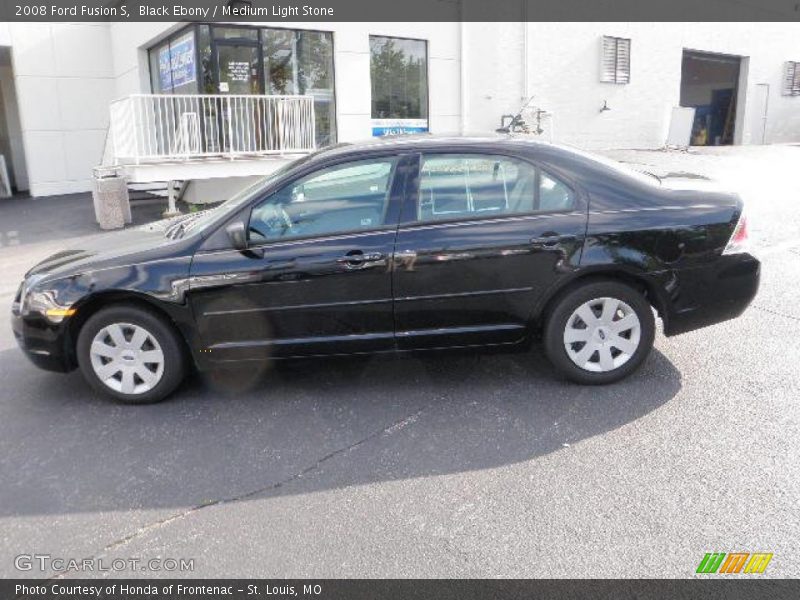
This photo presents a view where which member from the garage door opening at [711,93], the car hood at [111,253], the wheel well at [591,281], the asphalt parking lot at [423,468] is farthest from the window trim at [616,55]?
the car hood at [111,253]

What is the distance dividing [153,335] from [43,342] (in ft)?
2.39

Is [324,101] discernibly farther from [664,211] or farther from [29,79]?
[664,211]

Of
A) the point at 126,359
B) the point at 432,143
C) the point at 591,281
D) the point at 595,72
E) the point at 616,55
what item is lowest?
the point at 126,359

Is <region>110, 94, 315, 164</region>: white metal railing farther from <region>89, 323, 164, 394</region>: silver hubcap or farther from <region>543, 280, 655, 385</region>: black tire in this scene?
<region>543, 280, 655, 385</region>: black tire

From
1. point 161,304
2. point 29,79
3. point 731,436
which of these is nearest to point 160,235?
point 161,304

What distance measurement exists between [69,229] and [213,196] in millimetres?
2910

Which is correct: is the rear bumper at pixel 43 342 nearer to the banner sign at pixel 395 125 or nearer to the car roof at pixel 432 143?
the car roof at pixel 432 143

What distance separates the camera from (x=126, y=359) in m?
4.12

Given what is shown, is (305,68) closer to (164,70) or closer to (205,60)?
(205,60)

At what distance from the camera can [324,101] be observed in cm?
1401

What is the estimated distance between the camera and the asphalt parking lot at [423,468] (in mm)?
2701

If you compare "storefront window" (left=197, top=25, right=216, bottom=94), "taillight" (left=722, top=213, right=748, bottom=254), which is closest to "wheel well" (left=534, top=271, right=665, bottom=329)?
"taillight" (left=722, top=213, right=748, bottom=254)

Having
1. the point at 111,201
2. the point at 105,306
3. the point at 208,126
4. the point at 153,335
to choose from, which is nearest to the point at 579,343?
the point at 153,335

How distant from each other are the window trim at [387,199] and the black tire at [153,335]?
79 cm
